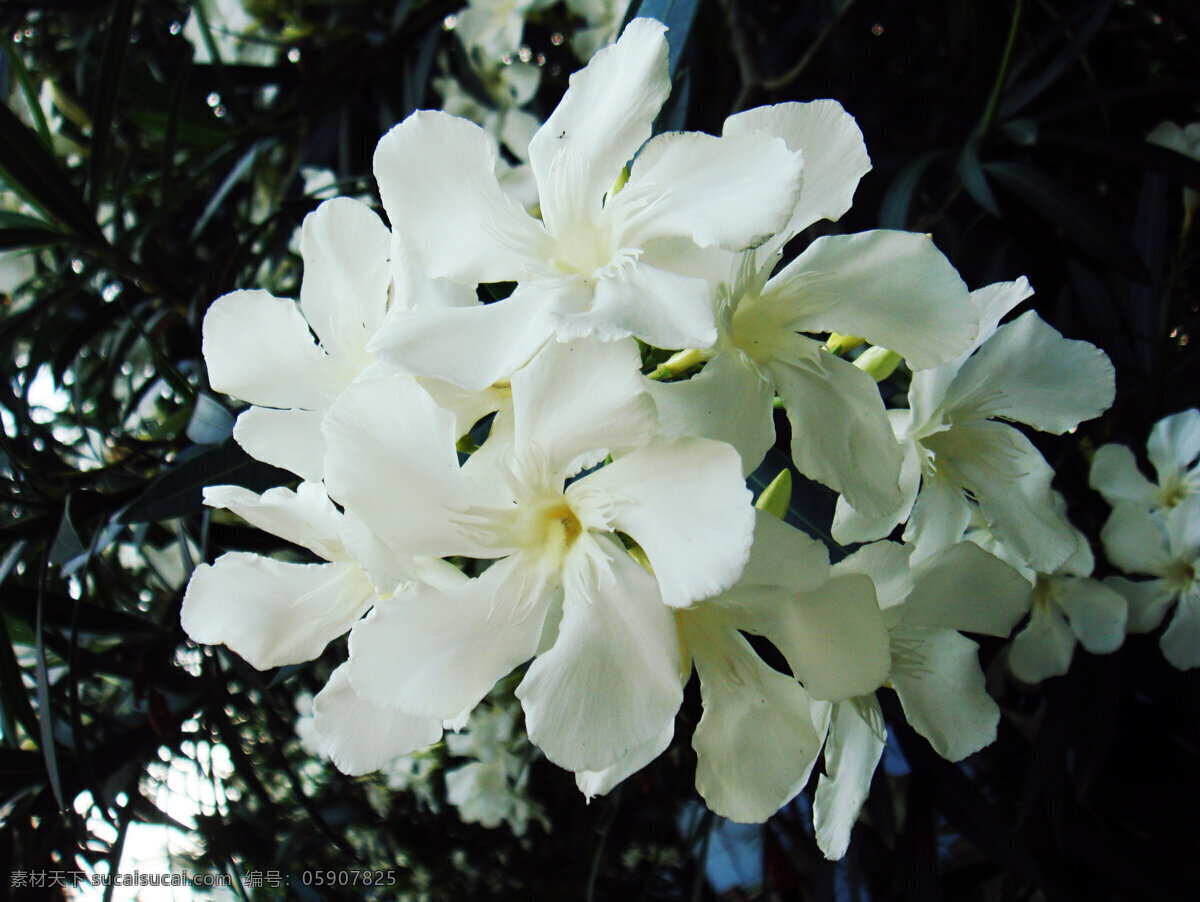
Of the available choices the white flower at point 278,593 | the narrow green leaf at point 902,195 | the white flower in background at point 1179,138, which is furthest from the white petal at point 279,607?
the white flower in background at point 1179,138

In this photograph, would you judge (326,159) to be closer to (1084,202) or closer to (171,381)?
(171,381)

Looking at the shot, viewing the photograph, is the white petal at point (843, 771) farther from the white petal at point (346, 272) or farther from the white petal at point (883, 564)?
the white petal at point (346, 272)

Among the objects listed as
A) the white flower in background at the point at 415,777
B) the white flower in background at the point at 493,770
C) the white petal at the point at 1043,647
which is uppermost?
the white petal at the point at 1043,647

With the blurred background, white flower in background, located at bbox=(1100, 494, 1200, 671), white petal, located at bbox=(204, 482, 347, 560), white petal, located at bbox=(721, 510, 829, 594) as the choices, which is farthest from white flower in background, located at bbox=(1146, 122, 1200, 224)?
white petal, located at bbox=(204, 482, 347, 560)

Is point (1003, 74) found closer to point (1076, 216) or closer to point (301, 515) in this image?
point (1076, 216)

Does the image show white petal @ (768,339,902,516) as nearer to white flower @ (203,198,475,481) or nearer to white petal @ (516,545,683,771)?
white petal @ (516,545,683,771)

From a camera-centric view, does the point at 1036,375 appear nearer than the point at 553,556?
No

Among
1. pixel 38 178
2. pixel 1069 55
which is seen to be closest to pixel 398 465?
pixel 38 178
